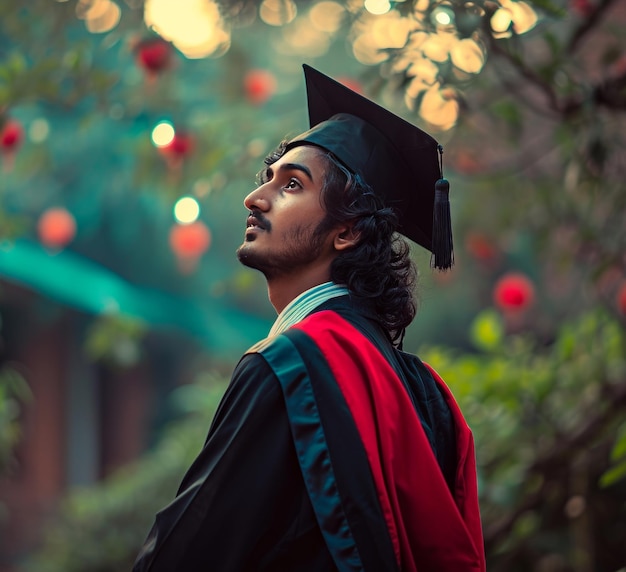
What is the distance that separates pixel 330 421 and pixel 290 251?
0.40m

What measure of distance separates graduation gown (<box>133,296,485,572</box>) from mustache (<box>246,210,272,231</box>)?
0.25 m

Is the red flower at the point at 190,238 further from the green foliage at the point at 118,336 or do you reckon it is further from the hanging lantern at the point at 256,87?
the hanging lantern at the point at 256,87

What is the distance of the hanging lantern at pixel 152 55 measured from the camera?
3.59 m

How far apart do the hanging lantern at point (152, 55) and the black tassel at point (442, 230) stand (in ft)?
6.30

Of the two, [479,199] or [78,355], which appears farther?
[78,355]

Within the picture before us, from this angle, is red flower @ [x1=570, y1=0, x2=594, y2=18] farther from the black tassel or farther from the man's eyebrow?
the man's eyebrow

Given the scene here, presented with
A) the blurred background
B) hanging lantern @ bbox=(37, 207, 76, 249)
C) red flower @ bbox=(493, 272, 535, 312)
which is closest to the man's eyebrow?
the blurred background

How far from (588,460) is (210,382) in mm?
2452

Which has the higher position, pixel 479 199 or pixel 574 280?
pixel 479 199

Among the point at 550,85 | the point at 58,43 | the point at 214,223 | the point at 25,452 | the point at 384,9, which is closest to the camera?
the point at 384,9

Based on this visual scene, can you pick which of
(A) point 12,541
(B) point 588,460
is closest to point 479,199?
(B) point 588,460

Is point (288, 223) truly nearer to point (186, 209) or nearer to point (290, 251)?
point (290, 251)

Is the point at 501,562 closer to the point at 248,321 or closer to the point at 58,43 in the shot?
the point at 58,43

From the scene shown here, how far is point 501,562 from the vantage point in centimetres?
393
